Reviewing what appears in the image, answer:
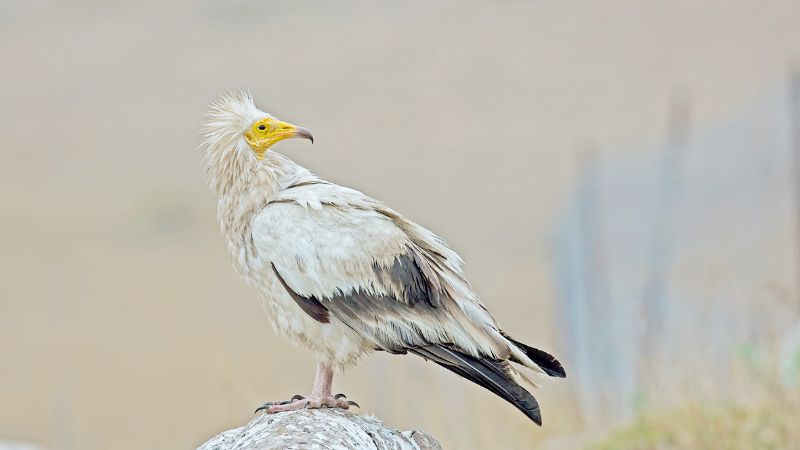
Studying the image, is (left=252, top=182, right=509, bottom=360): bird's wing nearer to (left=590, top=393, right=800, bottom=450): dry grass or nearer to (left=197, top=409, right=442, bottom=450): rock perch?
(left=197, top=409, right=442, bottom=450): rock perch

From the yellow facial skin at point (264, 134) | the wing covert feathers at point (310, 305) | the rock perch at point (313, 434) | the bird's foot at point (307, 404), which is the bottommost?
the rock perch at point (313, 434)

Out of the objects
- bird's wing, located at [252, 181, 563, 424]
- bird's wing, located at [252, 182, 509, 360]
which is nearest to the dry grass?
bird's wing, located at [252, 181, 563, 424]

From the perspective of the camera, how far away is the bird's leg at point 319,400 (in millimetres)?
5137

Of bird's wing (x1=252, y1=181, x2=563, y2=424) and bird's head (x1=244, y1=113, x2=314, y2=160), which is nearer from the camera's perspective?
bird's wing (x1=252, y1=181, x2=563, y2=424)

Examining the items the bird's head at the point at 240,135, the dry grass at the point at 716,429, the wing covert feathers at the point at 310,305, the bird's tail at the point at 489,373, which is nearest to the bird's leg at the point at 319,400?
the wing covert feathers at the point at 310,305

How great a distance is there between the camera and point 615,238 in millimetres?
14820

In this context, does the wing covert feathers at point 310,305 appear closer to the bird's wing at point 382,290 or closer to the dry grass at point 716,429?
the bird's wing at point 382,290

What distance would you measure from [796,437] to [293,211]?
215 inches

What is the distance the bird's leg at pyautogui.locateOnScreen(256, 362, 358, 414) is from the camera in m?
5.14

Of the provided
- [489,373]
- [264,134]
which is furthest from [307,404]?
[264,134]

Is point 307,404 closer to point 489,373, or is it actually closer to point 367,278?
point 367,278

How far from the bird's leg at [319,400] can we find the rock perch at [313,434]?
0.03 metres

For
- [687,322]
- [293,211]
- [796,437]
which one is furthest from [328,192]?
[687,322]

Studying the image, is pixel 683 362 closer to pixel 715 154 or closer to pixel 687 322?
pixel 687 322
